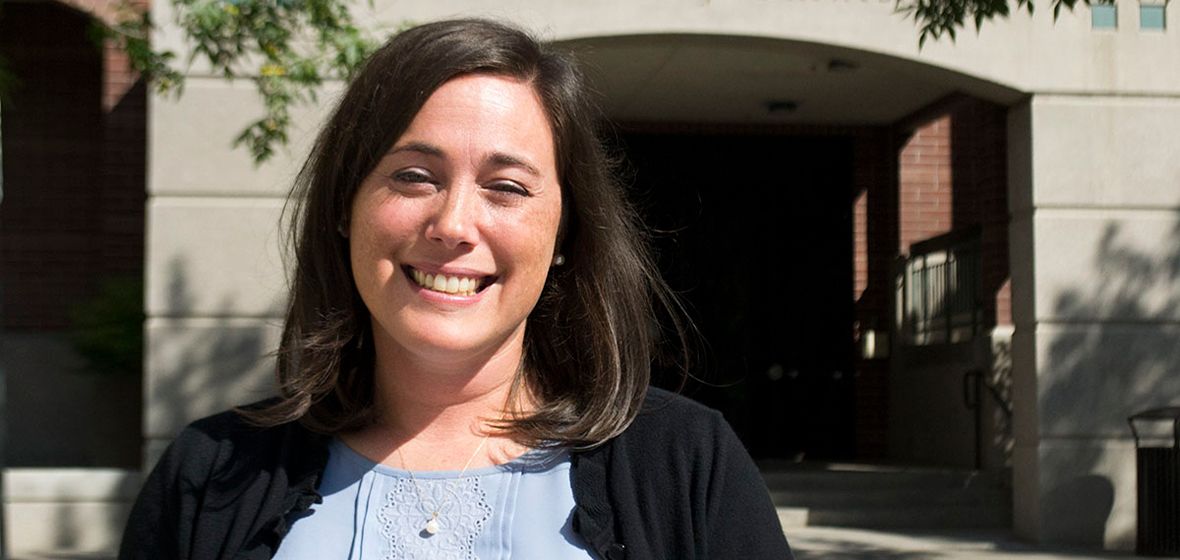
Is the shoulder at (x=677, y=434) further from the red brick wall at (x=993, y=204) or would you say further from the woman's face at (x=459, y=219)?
the red brick wall at (x=993, y=204)

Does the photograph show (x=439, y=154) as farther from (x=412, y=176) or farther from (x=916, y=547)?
(x=916, y=547)

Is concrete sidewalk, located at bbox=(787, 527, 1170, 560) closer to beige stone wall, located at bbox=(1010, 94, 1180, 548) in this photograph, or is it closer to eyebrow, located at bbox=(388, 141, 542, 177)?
beige stone wall, located at bbox=(1010, 94, 1180, 548)

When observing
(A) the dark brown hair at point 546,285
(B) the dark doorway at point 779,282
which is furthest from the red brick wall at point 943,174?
(A) the dark brown hair at point 546,285

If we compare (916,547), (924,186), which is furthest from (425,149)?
(924,186)

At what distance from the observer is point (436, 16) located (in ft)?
28.3

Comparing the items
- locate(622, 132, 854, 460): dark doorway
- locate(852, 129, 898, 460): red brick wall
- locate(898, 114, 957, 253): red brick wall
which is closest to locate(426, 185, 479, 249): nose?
locate(622, 132, 854, 460): dark doorway

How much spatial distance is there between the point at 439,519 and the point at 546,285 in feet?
1.44

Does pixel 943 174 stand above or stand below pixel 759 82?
below

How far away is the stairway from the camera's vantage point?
10.7 meters

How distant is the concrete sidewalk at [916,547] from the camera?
907cm

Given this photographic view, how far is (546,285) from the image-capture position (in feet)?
7.62

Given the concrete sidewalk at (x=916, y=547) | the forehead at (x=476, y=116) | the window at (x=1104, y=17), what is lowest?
the concrete sidewalk at (x=916, y=547)

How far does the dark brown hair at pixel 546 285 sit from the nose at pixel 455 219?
12 cm

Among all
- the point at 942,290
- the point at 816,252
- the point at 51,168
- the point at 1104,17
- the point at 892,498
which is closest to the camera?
the point at 1104,17
